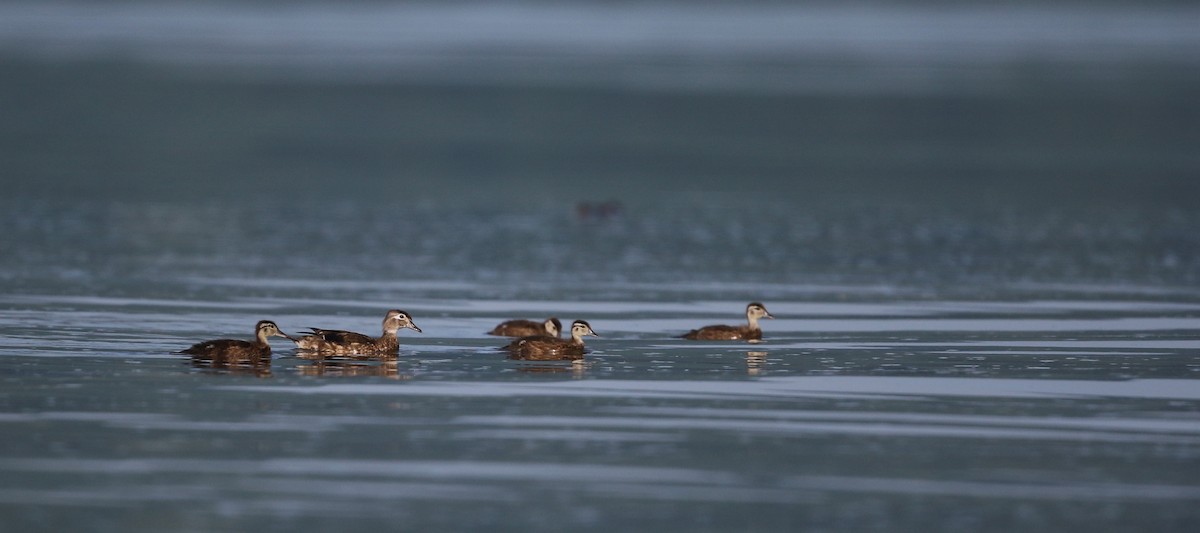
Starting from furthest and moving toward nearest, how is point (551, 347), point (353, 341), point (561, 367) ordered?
point (551, 347)
point (353, 341)
point (561, 367)

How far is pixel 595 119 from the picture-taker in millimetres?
53625

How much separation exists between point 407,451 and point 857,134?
1472 inches

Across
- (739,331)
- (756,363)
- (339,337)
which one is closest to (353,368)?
(339,337)

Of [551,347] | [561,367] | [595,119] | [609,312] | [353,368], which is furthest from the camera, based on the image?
[595,119]

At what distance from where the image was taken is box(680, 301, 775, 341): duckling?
17516 mm

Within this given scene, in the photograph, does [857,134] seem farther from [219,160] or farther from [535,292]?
[535,292]

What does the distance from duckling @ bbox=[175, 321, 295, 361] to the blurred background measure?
1587 cm

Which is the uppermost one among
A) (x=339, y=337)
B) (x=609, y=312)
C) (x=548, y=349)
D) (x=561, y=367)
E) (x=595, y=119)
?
(x=595, y=119)

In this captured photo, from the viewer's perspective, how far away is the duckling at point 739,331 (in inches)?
690

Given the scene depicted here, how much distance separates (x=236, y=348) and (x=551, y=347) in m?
2.34

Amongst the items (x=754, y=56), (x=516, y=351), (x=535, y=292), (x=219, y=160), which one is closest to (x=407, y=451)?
(x=516, y=351)

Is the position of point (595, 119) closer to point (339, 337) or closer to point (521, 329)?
point (521, 329)

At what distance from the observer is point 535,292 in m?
21.4

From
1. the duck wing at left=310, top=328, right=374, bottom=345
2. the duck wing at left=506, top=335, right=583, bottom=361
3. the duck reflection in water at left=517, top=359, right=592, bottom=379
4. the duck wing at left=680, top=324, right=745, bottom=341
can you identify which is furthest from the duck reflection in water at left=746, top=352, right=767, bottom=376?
the duck wing at left=310, top=328, right=374, bottom=345
